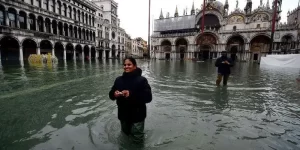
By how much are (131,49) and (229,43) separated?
50.7m

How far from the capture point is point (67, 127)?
11.4 ft

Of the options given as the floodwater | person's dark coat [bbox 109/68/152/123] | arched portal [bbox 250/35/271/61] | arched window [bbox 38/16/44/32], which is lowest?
the floodwater

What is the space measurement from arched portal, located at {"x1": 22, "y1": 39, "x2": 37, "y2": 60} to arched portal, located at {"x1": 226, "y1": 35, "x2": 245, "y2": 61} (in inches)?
1967

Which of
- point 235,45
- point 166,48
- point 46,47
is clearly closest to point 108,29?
point 166,48

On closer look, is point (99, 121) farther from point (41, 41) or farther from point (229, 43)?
point (229, 43)

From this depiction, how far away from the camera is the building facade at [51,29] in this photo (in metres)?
25.4

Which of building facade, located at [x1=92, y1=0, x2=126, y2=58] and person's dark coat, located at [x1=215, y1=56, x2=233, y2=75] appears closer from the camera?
person's dark coat, located at [x1=215, y1=56, x2=233, y2=75]

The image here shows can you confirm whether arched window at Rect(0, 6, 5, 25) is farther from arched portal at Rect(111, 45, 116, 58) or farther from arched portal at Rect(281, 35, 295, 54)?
arched portal at Rect(281, 35, 295, 54)

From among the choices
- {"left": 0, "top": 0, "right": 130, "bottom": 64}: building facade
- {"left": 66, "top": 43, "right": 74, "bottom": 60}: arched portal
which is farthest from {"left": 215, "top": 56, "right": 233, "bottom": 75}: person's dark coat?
{"left": 66, "top": 43, "right": 74, "bottom": 60}: arched portal

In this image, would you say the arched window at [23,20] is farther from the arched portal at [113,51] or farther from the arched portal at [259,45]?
the arched portal at [259,45]

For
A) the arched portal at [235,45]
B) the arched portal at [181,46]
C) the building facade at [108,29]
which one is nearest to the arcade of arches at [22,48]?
the building facade at [108,29]

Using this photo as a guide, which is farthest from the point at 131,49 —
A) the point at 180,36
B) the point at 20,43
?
the point at 20,43

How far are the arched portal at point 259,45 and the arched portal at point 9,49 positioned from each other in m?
56.3

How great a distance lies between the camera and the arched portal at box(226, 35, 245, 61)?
48.4m
